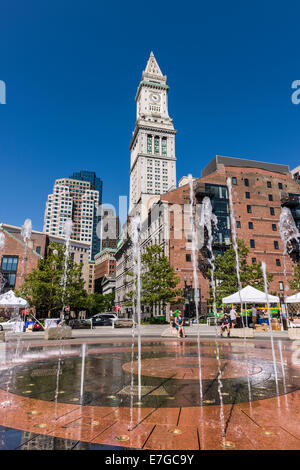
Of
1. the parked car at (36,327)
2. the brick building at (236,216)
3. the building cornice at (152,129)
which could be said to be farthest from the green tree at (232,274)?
the building cornice at (152,129)

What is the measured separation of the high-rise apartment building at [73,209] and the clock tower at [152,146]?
62.7m

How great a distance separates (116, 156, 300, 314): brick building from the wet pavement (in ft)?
130

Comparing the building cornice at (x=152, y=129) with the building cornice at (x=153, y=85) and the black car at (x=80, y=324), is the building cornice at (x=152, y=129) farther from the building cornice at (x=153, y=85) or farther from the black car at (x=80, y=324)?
the black car at (x=80, y=324)

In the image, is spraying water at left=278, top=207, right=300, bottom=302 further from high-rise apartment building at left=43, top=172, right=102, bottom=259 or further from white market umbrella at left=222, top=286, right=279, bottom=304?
high-rise apartment building at left=43, top=172, right=102, bottom=259

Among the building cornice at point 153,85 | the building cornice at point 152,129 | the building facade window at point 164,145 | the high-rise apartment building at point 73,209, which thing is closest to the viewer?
the building cornice at point 152,129

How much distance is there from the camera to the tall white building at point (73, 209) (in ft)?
542

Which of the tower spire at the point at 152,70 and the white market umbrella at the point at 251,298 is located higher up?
the tower spire at the point at 152,70

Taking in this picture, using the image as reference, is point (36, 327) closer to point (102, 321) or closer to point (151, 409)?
point (102, 321)

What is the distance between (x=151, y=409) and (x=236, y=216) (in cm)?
5072

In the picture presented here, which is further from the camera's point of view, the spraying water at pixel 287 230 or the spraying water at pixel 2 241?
the spraying water at pixel 287 230

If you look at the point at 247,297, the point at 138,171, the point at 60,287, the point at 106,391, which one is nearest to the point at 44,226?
the point at 138,171

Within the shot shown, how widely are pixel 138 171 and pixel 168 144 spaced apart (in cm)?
1751

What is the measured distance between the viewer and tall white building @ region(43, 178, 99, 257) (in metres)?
165
